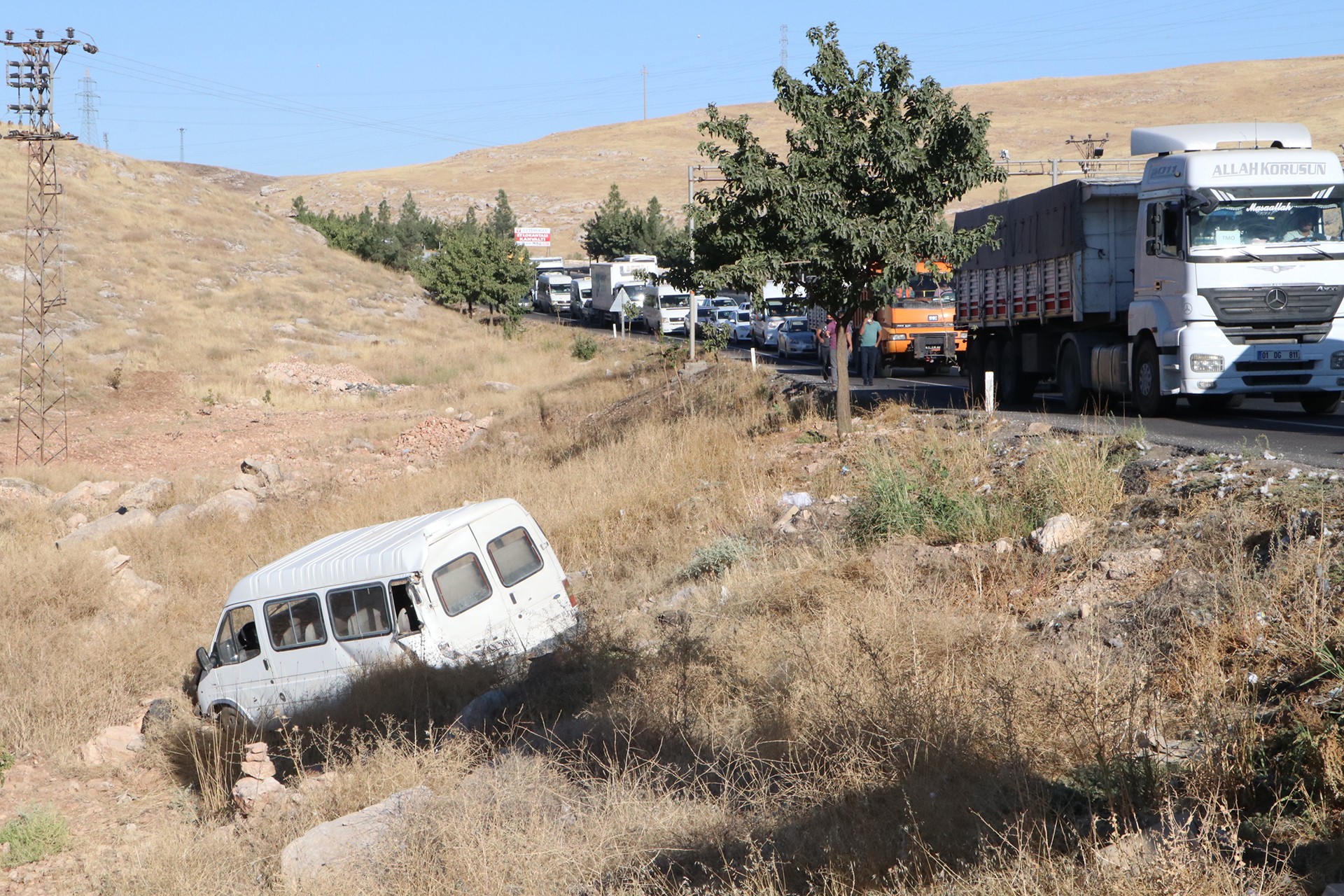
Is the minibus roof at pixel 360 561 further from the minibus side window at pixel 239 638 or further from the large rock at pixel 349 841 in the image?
the large rock at pixel 349 841

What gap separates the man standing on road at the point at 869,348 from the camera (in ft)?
73.8

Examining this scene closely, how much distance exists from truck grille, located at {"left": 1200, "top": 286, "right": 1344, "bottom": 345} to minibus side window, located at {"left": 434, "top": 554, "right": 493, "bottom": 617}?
956 cm

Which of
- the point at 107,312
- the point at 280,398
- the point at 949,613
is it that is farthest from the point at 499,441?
the point at 107,312

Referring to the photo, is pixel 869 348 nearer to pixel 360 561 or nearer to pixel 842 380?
pixel 842 380

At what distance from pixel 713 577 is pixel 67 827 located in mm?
5817

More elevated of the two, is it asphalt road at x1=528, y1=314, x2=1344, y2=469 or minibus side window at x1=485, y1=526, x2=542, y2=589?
asphalt road at x1=528, y1=314, x2=1344, y2=469

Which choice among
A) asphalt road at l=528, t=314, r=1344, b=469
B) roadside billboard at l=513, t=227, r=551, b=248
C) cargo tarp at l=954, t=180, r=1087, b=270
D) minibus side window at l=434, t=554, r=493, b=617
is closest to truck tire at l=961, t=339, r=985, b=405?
asphalt road at l=528, t=314, r=1344, b=469

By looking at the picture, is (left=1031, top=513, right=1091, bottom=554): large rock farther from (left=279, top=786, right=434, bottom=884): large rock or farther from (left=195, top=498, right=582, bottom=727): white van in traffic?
(left=279, top=786, right=434, bottom=884): large rock

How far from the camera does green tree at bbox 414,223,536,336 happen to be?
53156 mm

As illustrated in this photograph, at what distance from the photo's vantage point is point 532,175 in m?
134

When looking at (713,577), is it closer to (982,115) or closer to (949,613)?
(949,613)

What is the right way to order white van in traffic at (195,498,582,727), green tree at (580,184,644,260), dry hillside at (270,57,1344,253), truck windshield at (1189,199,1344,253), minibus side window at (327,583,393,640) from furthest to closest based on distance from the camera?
dry hillside at (270,57,1344,253) → green tree at (580,184,644,260) → truck windshield at (1189,199,1344,253) → minibus side window at (327,583,393,640) → white van in traffic at (195,498,582,727)

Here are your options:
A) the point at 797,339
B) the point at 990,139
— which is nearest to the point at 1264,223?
the point at 797,339

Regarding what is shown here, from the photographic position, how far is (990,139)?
11606 centimetres
